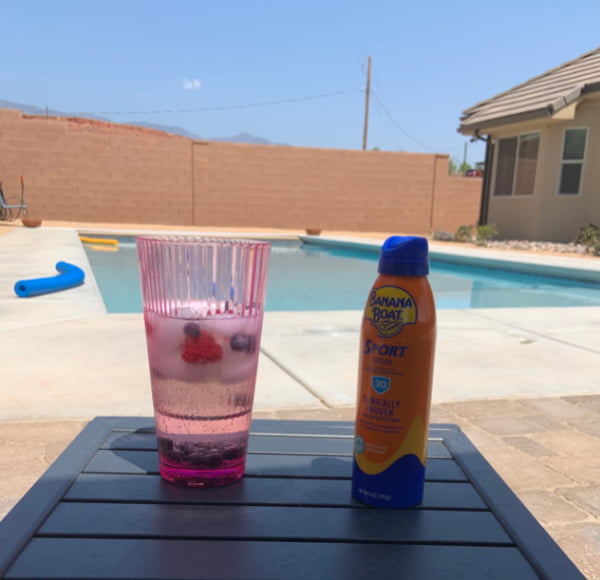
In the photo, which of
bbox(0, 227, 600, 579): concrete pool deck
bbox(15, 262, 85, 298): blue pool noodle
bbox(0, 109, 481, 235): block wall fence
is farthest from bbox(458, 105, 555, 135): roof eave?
bbox(15, 262, 85, 298): blue pool noodle

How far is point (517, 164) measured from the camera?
12680mm

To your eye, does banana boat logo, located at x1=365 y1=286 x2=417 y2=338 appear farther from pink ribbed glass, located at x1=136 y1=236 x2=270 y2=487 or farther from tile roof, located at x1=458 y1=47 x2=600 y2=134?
tile roof, located at x1=458 y1=47 x2=600 y2=134

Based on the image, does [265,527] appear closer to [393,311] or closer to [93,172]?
[393,311]

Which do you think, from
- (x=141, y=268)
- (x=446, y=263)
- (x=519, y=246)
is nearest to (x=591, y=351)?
(x=141, y=268)

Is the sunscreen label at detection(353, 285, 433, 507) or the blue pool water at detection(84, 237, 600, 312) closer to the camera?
the sunscreen label at detection(353, 285, 433, 507)

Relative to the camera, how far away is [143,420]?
1.14 metres

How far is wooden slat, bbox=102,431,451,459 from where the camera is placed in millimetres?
1003

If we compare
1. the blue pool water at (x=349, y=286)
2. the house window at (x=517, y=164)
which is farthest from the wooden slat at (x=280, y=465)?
the house window at (x=517, y=164)

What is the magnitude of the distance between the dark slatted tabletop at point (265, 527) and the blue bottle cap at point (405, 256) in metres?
0.35

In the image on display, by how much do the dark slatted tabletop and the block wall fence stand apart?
631 inches

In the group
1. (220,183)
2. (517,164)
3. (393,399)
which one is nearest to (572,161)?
(517,164)

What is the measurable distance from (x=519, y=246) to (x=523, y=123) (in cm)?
271

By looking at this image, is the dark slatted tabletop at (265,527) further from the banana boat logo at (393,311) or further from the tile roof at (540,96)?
the tile roof at (540,96)

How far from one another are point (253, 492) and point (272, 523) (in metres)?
0.09
